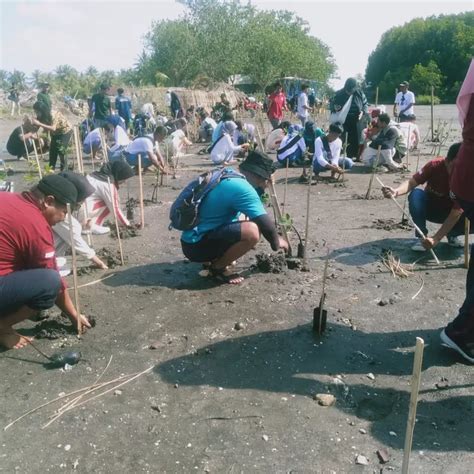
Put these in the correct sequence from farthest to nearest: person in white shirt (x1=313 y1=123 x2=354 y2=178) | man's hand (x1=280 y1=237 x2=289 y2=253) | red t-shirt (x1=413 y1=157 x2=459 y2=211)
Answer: person in white shirt (x1=313 y1=123 x2=354 y2=178)
red t-shirt (x1=413 y1=157 x2=459 y2=211)
man's hand (x1=280 y1=237 x2=289 y2=253)

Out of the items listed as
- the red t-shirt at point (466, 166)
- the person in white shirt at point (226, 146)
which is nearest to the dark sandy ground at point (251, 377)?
the red t-shirt at point (466, 166)

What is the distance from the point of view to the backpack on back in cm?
405

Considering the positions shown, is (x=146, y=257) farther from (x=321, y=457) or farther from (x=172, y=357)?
(x=321, y=457)

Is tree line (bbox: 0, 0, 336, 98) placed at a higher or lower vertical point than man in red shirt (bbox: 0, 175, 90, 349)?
higher

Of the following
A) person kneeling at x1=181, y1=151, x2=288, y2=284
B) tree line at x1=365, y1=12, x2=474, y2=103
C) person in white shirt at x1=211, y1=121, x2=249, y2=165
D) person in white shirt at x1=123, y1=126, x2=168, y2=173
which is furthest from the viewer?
tree line at x1=365, y1=12, x2=474, y2=103

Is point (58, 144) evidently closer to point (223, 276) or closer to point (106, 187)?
point (106, 187)

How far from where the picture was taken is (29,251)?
9.99 feet

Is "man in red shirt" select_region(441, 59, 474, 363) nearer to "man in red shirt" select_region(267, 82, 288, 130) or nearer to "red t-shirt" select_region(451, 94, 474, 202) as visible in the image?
"red t-shirt" select_region(451, 94, 474, 202)

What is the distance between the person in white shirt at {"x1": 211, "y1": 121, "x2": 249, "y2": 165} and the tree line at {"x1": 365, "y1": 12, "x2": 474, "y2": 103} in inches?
1530

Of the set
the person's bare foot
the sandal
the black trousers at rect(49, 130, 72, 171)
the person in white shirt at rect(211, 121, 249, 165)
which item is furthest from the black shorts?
the black trousers at rect(49, 130, 72, 171)

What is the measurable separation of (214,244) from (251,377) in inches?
60.8

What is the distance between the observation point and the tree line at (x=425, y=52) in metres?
49.9

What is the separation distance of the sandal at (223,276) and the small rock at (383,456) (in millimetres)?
2255

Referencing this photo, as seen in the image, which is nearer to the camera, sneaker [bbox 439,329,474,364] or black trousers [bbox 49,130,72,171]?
sneaker [bbox 439,329,474,364]
